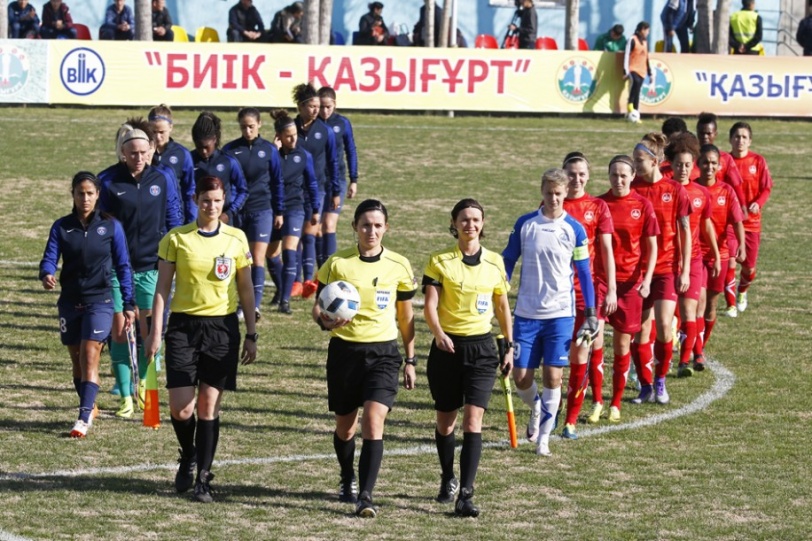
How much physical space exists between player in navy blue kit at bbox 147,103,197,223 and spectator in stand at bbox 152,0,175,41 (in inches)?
823

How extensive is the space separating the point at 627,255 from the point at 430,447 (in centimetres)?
235

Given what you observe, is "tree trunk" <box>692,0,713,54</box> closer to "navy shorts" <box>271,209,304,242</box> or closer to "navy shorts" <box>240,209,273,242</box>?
"navy shorts" <box>271,209,304,242</box>

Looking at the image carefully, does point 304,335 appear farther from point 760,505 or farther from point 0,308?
point 760,505

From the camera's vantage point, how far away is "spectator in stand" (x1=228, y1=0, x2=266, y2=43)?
3559 cm

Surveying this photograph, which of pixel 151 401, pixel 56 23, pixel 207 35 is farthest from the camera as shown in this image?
pixel 207 35

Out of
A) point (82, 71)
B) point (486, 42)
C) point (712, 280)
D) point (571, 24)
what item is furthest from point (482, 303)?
point (486, 42)

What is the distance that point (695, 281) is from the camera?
14.2 m

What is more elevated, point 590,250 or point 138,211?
point 138,211

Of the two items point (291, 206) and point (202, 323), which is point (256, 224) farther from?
point (202, 323)

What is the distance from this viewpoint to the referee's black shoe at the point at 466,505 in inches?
382

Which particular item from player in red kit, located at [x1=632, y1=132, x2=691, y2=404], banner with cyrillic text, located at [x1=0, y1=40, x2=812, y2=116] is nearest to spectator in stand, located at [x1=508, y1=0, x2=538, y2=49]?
banner with cyrillic text, located at [x1=0, y1=40, x2=812, y2=116]

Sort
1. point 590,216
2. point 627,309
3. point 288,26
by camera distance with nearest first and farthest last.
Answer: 1. point 590,216
2. point 627,309
3. point 288,26

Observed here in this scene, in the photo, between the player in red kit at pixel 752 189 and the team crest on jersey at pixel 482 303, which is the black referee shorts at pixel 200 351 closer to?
the team crest on jersey at pixel 482 303

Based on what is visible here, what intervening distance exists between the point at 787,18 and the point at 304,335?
34.3 meters
